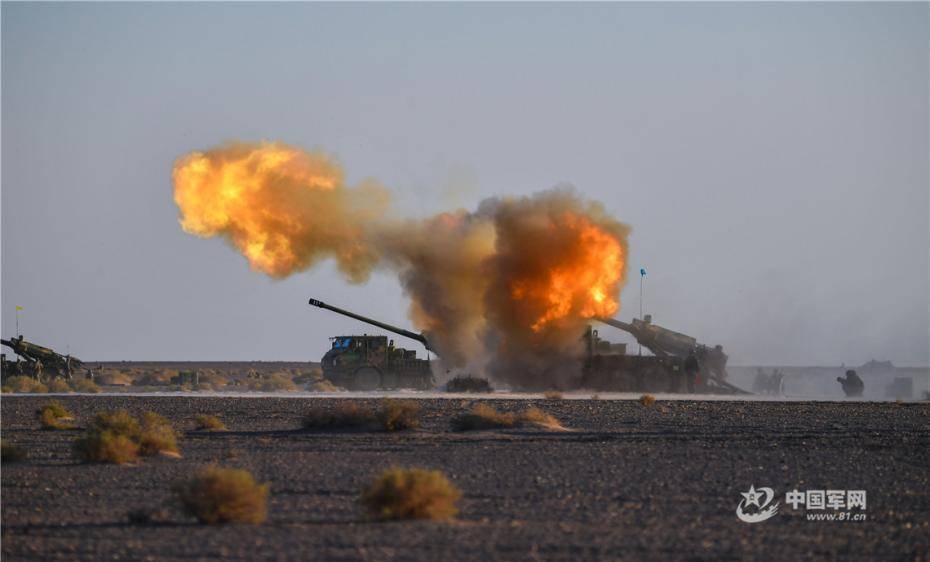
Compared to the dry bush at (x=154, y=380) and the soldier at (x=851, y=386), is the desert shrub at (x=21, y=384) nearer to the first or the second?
the dry bush at (x=154, y=380)

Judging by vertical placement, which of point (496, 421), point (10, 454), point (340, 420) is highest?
point (496, 421)

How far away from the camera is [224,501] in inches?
786

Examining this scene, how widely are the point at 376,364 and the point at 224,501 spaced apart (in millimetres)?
44560

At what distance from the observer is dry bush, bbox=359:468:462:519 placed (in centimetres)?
2008

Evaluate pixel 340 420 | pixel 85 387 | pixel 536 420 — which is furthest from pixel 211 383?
pixel 536 420

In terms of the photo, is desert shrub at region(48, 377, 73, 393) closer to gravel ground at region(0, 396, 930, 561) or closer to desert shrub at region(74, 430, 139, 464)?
gravel ground at region(0, 396, 930, 561)

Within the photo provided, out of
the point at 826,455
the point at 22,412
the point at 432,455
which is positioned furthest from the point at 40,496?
the point at 22,412

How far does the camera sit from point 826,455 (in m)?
30.8

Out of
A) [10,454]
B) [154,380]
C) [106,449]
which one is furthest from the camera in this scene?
[154,380]

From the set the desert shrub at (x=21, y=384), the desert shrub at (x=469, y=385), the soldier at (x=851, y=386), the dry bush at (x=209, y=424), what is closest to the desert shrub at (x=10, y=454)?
the dry bush at (x=209, y=424)

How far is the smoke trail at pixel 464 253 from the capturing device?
2148 inches

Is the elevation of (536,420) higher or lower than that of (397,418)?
higher

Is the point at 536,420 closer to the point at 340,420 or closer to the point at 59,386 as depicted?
the point at 340,420

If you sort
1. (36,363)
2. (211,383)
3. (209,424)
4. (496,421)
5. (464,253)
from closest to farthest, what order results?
1. (496,421)
2. (209,424)
3. (464,253)
4. (36,363)
5. (211,383)
